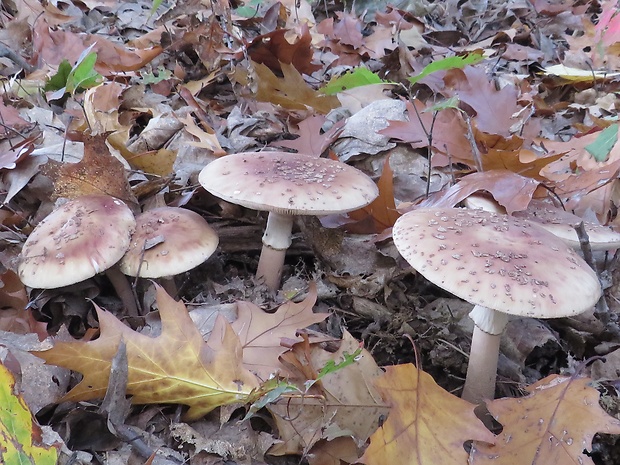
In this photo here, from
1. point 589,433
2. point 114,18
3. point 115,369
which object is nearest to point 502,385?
point 589,433

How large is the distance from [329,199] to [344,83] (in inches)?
41.3

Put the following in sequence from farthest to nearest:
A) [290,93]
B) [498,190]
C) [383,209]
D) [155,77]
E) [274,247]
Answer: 1. [155,77]
2. [290,93]
3. [383,209]
4. [274,247]
5. [498,190]

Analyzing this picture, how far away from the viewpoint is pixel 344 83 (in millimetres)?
2789

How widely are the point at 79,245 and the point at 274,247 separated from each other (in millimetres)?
866

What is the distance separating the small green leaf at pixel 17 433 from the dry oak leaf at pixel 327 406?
697 millimetres

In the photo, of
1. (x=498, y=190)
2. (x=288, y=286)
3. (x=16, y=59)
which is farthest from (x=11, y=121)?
(x=498, y=190)

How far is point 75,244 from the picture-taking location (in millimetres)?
2064

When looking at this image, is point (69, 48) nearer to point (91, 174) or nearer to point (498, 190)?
point (91, 174)

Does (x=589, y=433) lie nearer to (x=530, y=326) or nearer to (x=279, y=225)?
(x=530, y=326)

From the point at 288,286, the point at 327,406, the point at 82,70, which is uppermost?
the point at 82,70

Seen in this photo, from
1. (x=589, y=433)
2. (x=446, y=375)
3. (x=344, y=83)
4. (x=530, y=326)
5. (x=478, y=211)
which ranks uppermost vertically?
(x=344, y=83)

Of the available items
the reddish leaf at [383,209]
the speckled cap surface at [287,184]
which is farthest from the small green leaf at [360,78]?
the speckled cap surface at [287,184]

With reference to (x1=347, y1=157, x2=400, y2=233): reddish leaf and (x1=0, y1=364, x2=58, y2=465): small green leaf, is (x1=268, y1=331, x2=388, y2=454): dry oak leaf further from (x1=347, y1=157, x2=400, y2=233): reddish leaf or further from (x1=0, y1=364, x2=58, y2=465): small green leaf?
(x1=347, y1=157, x2=400, y2=233): reddish leaf

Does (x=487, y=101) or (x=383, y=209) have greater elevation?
(x=487, y=101)
